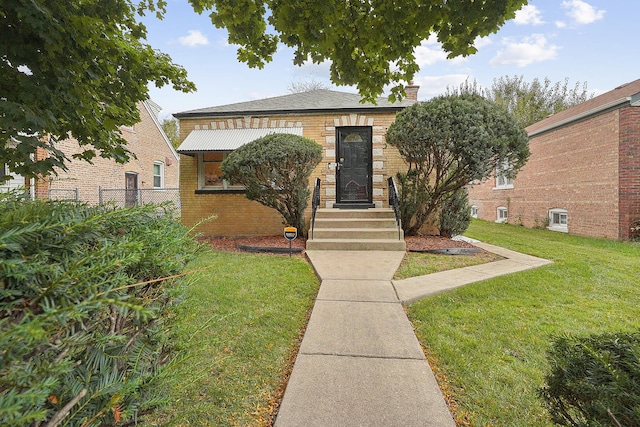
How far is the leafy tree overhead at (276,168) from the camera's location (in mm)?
7273

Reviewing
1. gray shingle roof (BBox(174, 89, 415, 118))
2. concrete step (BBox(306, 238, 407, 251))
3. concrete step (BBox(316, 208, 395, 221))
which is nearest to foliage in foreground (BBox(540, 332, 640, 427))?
concrete step (BBox(306, 238, 407, 251))

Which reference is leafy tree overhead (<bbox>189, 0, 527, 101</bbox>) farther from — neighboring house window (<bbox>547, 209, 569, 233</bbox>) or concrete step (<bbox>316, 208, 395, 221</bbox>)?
neighboring house window (<bbox>547, 209, 569, 233</bbox>)

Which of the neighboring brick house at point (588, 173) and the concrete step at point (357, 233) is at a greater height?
the neighboring brick house at point (588, 173)

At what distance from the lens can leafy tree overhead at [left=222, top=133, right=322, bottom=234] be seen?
727 centimetres

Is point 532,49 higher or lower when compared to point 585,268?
higher

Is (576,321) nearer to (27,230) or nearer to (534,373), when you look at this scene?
(534,373)

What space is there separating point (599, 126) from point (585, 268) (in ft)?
24.6

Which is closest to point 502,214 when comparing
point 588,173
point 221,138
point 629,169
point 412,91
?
point 588,173

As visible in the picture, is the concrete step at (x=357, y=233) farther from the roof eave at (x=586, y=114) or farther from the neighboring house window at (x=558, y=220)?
the neighboring house window at (x=558, y=220)

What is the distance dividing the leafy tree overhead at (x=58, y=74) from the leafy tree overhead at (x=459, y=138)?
18.5 feet

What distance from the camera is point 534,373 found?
2490 mm

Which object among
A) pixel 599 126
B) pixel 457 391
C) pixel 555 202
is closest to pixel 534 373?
pixel 457 391

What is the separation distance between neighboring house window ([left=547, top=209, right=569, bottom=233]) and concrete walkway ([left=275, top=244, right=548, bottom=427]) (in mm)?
10217

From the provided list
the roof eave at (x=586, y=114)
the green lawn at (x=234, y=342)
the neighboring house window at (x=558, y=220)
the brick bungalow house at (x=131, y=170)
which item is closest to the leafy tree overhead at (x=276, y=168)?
the green lawn at (x=234, y=342)
